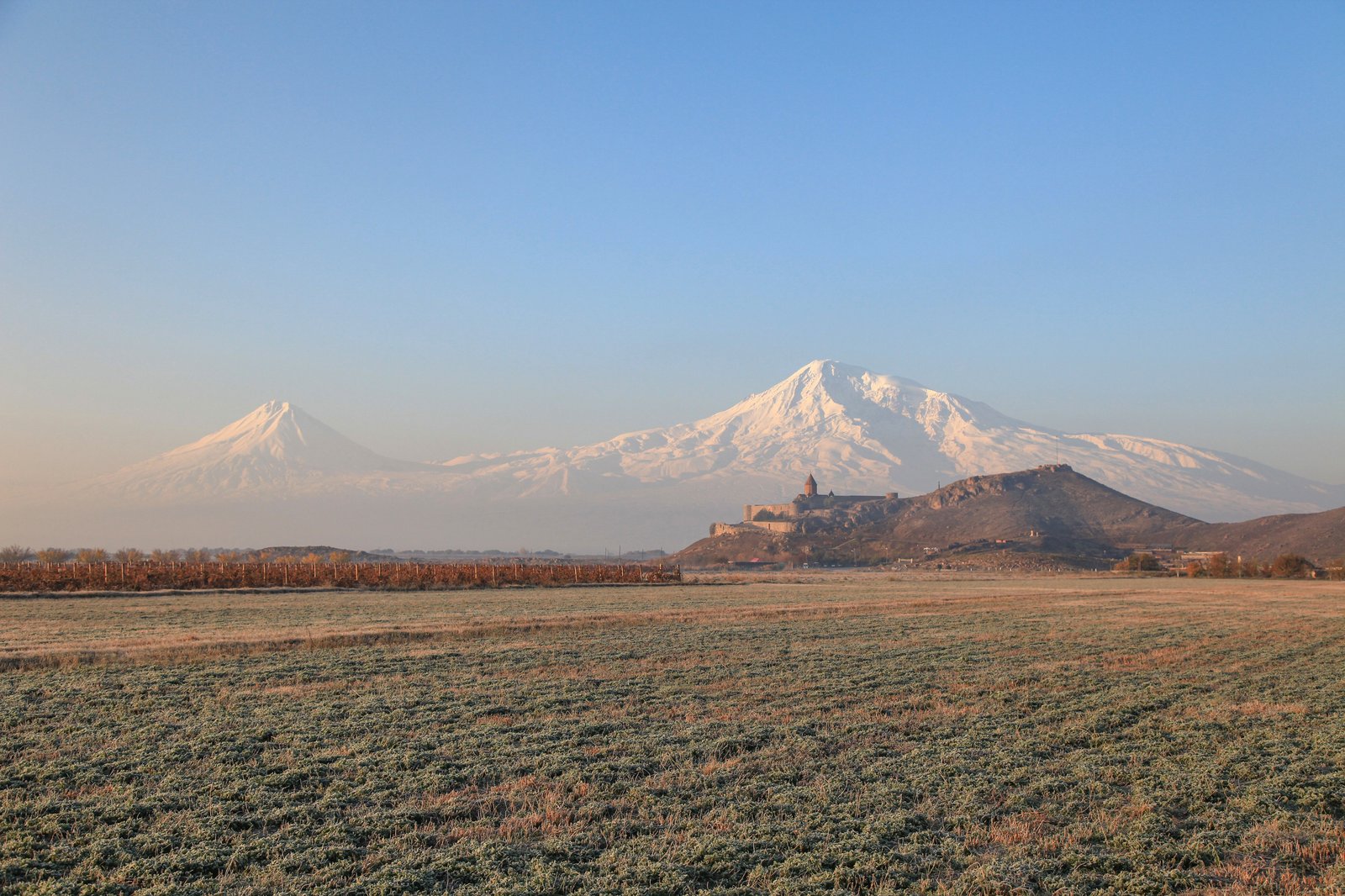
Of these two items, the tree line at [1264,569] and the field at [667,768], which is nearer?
the field at [667,768]

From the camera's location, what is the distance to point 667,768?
10555mm

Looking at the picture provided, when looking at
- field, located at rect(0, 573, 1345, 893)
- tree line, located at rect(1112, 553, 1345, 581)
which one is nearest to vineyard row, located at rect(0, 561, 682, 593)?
field, located at rect(0, 573, 1345, 893)

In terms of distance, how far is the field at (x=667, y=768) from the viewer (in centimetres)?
743

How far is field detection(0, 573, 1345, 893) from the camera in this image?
7.43 meters

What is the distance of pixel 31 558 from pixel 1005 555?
14647 cm

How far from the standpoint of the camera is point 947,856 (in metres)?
7.79

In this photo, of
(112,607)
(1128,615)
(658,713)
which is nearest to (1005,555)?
(1128,615)

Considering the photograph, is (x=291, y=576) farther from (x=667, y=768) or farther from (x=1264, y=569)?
(x=1264, y=569)

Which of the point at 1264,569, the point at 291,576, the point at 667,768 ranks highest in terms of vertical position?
the point at 291,576

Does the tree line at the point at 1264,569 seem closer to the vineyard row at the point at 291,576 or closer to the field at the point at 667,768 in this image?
the vineyard row at the point at 291,576

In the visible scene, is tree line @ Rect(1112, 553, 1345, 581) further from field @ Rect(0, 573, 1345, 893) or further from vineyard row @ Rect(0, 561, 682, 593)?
field @ Rect(0, 573, 1345, 893)

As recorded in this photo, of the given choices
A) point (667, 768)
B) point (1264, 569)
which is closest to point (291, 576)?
point (667, 768)

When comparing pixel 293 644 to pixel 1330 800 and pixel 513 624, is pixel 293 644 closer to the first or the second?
pixel 513 624

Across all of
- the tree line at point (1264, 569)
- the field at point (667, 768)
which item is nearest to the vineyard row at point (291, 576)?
the field at point (667, 768)
